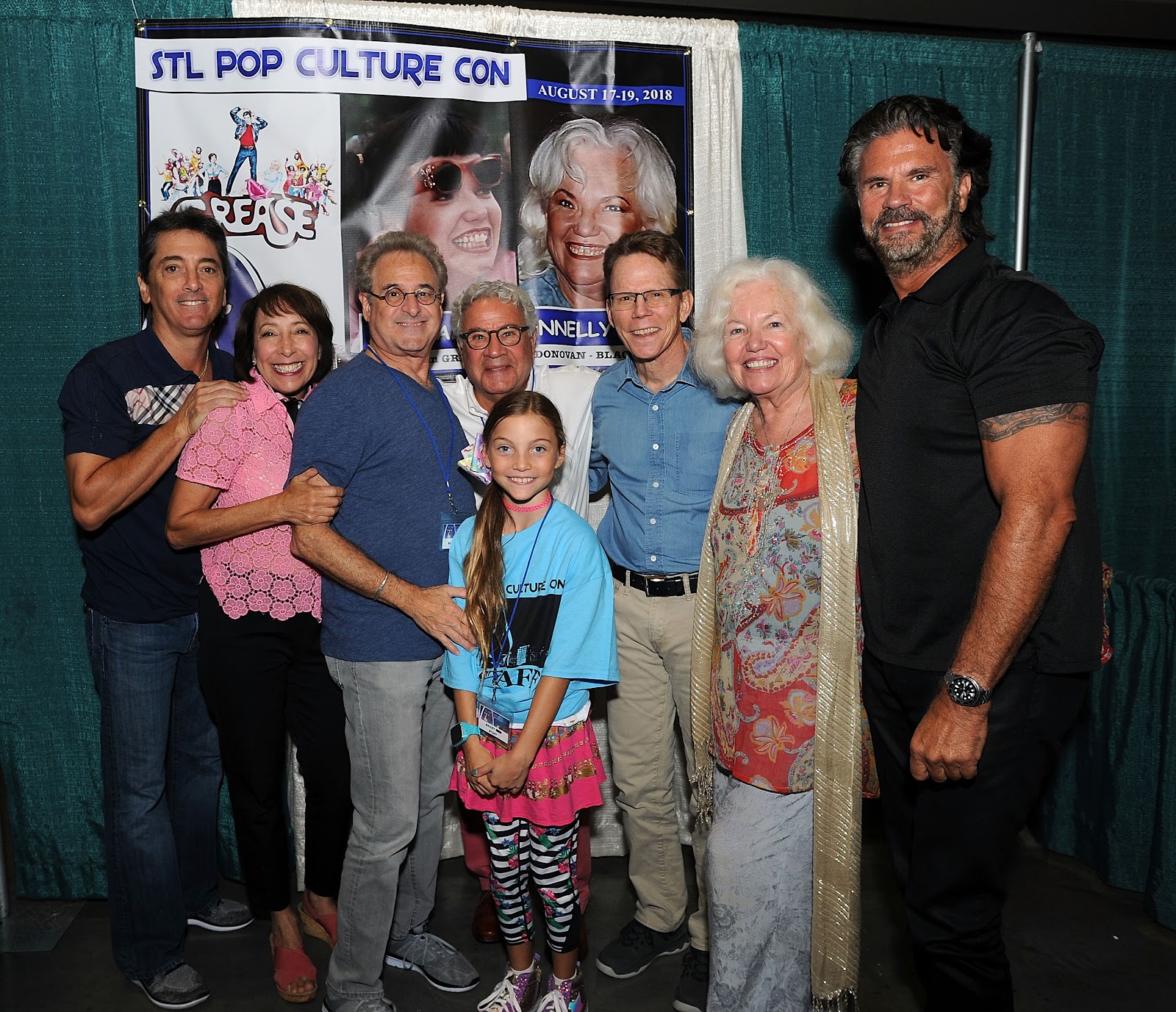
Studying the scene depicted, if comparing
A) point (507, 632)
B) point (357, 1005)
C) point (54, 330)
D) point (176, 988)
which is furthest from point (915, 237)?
point (176, 988)

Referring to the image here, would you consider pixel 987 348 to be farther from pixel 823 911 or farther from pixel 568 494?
pixel 568 494

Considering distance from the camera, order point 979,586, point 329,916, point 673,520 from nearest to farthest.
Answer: point 979,586
point 673,520
point 329,916

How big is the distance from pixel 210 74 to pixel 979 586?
2.82 meters

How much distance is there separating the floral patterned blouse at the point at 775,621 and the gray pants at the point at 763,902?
8 centimetres

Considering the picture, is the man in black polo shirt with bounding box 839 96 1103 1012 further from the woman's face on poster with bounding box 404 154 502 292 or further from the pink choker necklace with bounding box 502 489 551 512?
the woman's face on poster with bounding box 404 154 502 292

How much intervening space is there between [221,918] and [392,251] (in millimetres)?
2236

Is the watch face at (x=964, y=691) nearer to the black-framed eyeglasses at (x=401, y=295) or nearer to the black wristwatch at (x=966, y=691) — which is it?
the black wristwatch at (x=966, y=691)

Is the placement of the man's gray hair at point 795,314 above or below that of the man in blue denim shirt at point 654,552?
above

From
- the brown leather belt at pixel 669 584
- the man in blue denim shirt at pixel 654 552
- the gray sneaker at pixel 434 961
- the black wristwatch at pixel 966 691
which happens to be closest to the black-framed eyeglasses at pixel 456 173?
the man in blue denim shirt at pixel 654 552

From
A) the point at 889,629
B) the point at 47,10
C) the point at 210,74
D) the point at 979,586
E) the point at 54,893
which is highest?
the point at 47,10

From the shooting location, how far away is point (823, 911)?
2023 mm

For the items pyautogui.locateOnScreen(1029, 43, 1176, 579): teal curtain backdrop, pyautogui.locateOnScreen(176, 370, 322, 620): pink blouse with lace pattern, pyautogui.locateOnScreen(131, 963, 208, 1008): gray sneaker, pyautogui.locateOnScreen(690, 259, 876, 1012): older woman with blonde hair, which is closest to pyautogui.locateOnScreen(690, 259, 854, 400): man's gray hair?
pyautogui.locateOnScreen(690, 259, 876, 1012): older woman with blonde hair

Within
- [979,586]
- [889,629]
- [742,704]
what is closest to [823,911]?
[742,704]

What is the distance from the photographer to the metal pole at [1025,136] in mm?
3412
